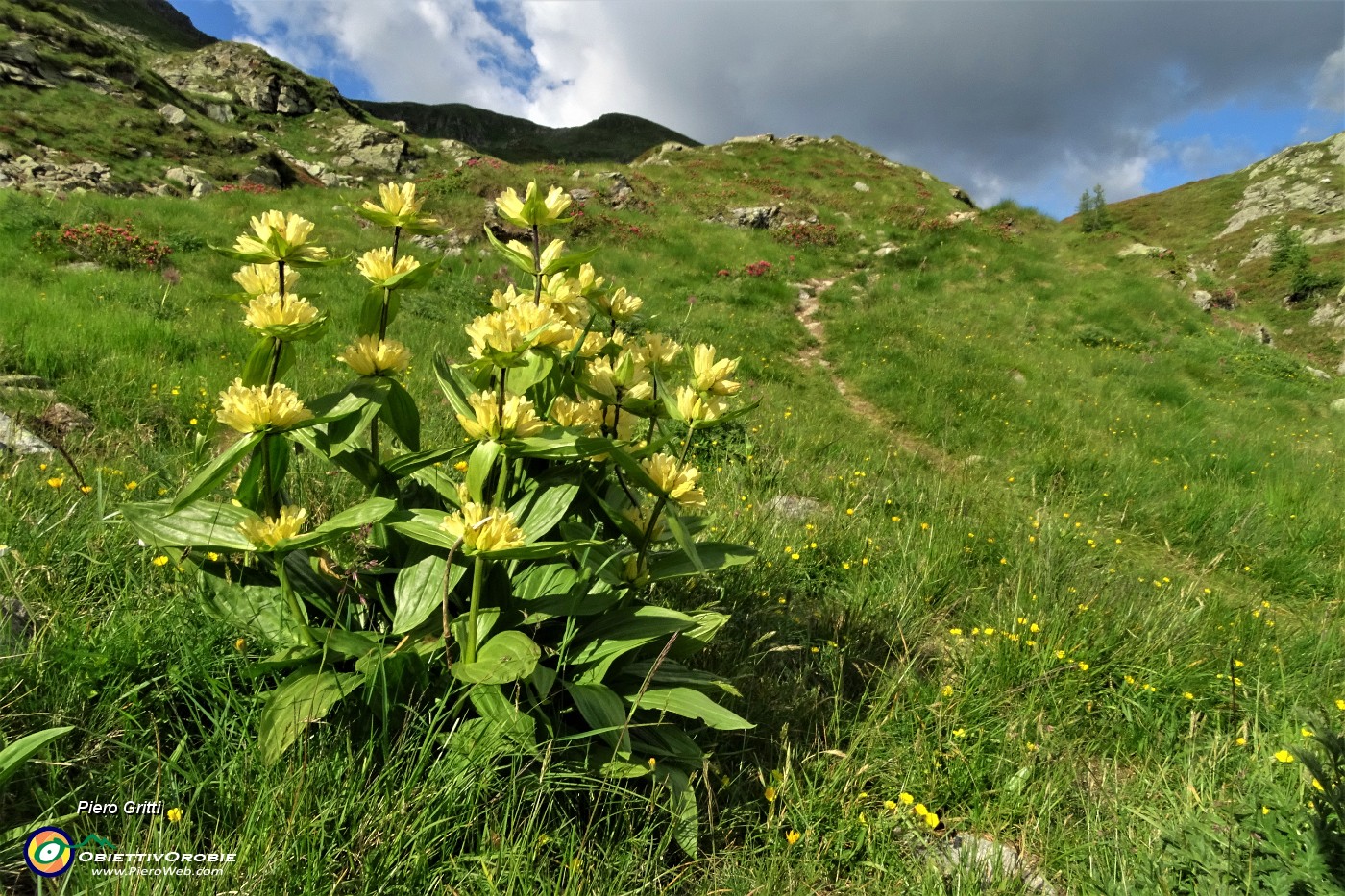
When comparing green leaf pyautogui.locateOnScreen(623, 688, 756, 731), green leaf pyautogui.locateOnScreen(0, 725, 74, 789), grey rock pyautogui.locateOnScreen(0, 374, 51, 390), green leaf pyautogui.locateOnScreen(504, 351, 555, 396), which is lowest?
green leaf pyautogui.locateOnScreen(623, 688, 756, 731)

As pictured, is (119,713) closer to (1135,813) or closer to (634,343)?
(634,343)

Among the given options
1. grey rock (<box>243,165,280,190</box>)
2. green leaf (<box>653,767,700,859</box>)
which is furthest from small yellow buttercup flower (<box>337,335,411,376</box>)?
grey rock (<box>243,165,280,190</box>)

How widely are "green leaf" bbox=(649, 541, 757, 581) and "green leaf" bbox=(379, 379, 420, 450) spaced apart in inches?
28.7

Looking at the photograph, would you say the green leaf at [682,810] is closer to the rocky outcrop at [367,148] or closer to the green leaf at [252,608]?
the green leaf at [252,608]

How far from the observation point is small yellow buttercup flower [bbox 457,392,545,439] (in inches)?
59.0

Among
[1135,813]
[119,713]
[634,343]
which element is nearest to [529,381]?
[634,343]

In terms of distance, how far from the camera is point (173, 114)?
31.9 m

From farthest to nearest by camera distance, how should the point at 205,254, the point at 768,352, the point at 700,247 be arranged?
the point at 700,247
the point at 768,352
the point at 205,254

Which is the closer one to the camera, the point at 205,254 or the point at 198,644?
the point at 198,644

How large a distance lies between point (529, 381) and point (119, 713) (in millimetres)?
1285

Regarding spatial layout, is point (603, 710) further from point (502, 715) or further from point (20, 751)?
point (20, 751)

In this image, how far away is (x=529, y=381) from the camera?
1578mm

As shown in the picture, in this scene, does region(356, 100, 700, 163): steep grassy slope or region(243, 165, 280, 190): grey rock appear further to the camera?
region(356, 100, 700, 163): steep grassy slope

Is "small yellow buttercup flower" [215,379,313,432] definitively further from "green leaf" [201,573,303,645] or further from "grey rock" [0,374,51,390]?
"grey rock" [0,374,51,390]
